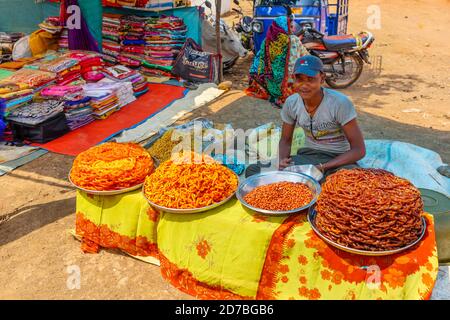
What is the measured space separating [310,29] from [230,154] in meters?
4.37

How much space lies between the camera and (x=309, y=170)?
117 inches

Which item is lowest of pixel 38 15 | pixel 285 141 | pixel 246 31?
pixel 285 141

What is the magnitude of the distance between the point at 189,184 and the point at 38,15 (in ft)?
23.0

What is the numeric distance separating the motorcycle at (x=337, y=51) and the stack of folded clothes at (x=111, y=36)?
3330 millimetres

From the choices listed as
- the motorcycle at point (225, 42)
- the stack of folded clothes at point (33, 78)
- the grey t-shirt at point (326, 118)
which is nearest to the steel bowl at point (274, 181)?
the grey t-shirt at point (326, 118)

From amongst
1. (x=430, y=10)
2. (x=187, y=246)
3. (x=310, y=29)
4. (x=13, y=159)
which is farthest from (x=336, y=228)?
(x=430, y=10)

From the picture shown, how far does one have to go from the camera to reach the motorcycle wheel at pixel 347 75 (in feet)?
25.6

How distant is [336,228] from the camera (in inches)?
85.0

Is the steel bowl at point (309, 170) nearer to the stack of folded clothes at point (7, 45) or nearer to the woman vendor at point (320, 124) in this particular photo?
the woman vendor at point (320, 124)

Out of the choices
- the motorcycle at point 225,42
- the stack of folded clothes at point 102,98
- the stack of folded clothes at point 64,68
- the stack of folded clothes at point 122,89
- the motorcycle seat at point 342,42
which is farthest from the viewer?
the motorcycle at point 225,42

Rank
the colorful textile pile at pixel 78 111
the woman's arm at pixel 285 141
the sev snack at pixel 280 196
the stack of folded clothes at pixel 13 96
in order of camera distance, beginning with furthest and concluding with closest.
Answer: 1. the colorful textile pile at pixel 78 111
2. the stack of folded clothes at pixel 13 96
3. the woman's arm at pixel 285 141
4. the sev snack at pixel 280 196

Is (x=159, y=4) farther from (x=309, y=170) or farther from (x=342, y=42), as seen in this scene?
(x=309, y=170)

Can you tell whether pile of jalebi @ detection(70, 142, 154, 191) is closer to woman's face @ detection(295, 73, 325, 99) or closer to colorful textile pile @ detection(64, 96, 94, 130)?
woman's face @ detection(295, 73, 325, 99)

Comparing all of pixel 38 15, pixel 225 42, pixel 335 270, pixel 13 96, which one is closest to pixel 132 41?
pixel 225 42
